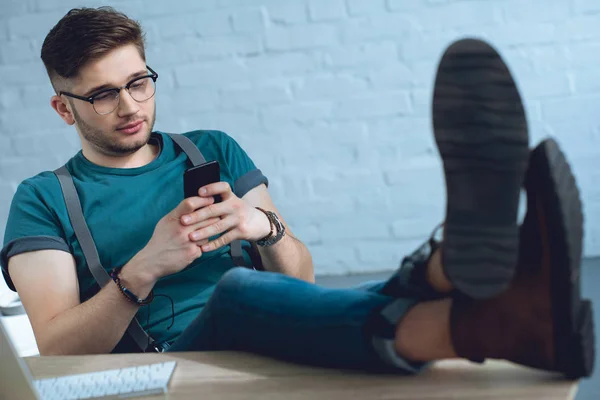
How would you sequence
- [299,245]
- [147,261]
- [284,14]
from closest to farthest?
[147,261]
[299,245]
[284,14]

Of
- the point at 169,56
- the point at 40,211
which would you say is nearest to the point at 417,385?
the point at 40,211

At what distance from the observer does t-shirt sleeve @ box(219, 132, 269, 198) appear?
148 cm

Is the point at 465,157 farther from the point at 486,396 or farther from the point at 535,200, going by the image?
the point at 486,396

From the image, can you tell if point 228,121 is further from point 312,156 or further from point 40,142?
point 40,142

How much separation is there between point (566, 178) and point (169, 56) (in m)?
1.90

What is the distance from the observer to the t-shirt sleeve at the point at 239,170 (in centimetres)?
148

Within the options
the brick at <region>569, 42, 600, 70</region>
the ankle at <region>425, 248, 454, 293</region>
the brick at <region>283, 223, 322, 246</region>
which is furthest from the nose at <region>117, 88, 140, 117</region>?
the brick at <region>569, 42, 600, 70</region>

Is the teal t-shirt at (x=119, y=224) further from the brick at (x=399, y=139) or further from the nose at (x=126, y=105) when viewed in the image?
the brick at (x=399, y=139)

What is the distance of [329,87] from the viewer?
2.42 m

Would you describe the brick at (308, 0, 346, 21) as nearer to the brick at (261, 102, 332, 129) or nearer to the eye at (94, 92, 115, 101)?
the brick at (261, 102, 332, 129)

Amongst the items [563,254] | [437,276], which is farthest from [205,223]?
[563,254]

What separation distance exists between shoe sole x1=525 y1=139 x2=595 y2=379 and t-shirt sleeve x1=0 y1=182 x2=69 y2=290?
896 millimetres

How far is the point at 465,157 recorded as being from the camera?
30.6 inches

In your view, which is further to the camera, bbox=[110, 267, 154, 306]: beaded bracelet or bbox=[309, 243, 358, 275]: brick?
bbox=[309, 243, 358, 275]: brick
